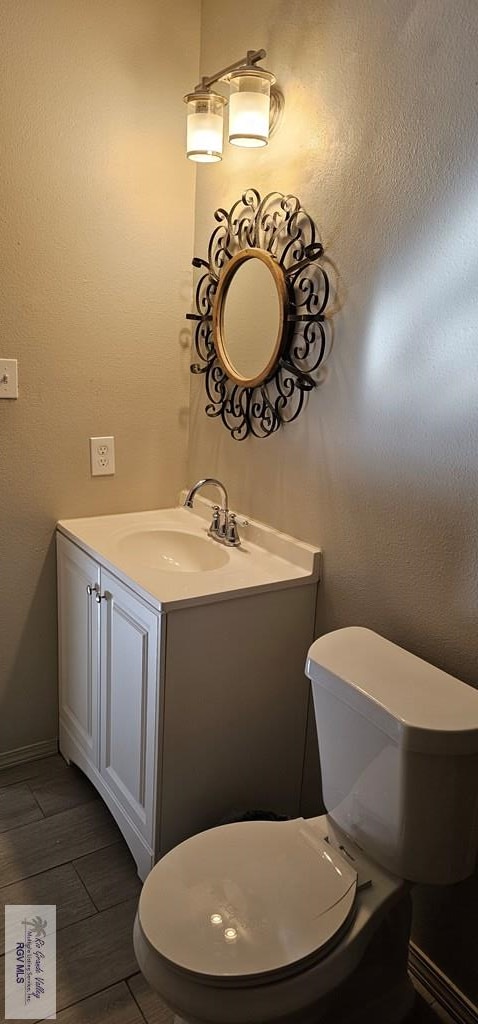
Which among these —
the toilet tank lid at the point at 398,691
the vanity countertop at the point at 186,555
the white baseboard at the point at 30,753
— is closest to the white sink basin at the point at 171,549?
the vanity countertop at the point at 186,555

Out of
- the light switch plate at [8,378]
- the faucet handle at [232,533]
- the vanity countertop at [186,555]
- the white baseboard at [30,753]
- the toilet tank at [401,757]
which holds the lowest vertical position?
the white baseboard at [30,753]

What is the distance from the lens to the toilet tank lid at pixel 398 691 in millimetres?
1134

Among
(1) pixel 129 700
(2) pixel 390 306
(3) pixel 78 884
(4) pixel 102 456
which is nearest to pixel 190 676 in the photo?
(1) pixel 129 700

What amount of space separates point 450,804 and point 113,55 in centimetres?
205

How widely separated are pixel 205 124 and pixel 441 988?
2.14 metres

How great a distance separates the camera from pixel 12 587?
2.07 m

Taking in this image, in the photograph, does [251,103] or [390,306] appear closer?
[390,306]

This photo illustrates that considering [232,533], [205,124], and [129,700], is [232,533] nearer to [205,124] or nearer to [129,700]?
[129,700]

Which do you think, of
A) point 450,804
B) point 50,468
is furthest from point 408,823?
point 50,468

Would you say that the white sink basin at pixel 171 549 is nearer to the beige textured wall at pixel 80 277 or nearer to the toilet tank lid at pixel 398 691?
the beige textured wall at pixel 80 277

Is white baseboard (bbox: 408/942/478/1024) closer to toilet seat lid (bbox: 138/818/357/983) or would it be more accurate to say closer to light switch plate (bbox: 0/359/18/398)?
toilet seat lid (bbox: 138/818/357/983)

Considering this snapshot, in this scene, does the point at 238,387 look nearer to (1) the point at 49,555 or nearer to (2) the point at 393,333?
(2) the point at 393,333

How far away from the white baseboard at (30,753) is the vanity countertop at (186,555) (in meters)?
0.73

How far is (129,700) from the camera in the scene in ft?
5.64
